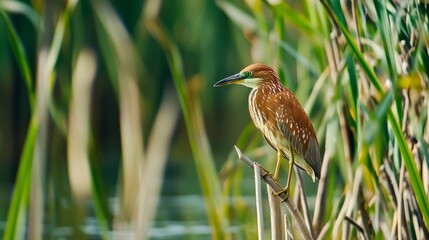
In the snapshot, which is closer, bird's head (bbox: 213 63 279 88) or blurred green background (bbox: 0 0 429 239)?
bird's head (bbox: 213 63 279 88)

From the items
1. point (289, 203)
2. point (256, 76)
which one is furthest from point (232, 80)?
point (289, 203)

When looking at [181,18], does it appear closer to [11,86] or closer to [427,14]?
[11,86]

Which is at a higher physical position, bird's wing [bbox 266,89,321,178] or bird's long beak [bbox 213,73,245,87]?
bird's long beak [bbox 213,73,245,87]

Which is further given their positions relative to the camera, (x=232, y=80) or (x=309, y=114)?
(x=309, y=114)

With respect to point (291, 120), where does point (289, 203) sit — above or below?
below

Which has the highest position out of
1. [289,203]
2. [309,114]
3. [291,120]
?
[309,114]

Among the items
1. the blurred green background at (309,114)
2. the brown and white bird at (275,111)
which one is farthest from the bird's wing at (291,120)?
the blurred green background at (309,114)

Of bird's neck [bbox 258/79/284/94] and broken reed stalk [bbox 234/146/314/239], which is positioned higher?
bird's neck [bbox 258/79/284/94]

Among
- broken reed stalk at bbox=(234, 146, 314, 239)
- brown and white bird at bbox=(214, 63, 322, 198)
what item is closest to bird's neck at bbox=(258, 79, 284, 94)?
brown and white bird at bbox=(214, 63, 322, 198)

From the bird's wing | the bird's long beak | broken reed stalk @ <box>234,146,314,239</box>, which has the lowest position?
broken reed stalk @ <box>234,146,314,239</box>

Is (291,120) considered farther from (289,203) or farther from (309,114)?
(309,114)

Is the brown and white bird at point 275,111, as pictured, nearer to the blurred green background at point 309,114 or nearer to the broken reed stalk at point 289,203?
the broken reed stalk at point 289,203

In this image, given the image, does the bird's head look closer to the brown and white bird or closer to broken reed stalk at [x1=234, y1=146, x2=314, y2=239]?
the brown and white bird

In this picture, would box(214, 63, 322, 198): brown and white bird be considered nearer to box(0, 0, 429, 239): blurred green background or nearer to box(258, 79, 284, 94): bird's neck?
box(258, 79, 284, 94): bird's neck
